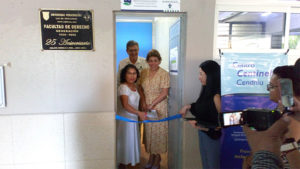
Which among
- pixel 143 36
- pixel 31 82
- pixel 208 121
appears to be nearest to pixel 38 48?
pixel 31 82

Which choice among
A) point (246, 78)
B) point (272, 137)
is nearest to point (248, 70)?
point (246, 78)

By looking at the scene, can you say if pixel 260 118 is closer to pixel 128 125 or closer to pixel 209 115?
pixel 209 115

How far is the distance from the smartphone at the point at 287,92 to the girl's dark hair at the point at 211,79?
3.22 ft

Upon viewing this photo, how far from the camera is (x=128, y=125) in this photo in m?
2.57

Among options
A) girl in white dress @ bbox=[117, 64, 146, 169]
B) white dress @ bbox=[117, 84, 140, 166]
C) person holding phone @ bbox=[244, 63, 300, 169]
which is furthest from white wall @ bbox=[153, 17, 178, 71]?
person holding phone @ bbox=[244, 63, 300, 169]

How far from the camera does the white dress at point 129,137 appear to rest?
8.39 ft

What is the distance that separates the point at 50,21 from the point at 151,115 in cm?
153

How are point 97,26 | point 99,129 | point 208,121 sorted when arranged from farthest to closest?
point 99,129 → point 97,26 → point 208,121

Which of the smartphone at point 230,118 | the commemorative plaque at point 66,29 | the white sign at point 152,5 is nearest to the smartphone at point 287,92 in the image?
the smartphone at point 230,118

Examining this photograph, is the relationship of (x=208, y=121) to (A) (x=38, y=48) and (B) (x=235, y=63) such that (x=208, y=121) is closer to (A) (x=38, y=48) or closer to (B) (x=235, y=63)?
(B) (x=235, y=63)

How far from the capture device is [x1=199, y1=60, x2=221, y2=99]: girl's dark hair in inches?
72.6

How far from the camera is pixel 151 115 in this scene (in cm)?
254

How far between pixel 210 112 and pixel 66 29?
1.61 meters

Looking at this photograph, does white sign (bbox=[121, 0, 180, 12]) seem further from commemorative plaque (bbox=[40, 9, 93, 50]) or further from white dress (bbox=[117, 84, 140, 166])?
white dress (bbox=[117, 84, 140, 166])
